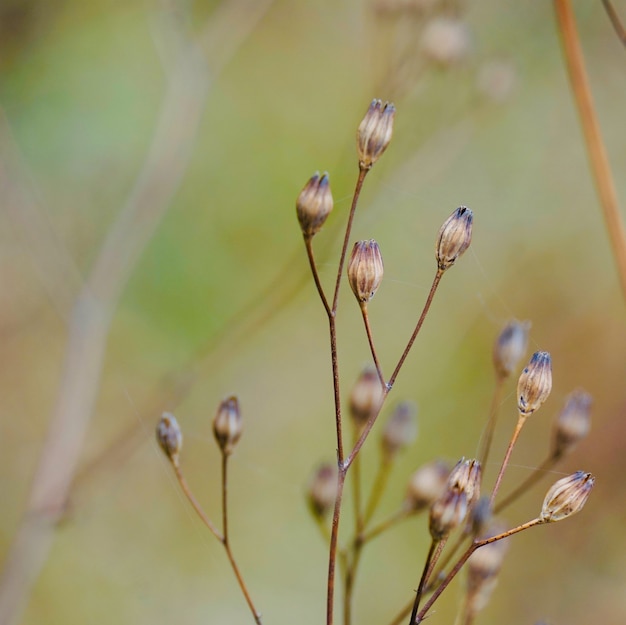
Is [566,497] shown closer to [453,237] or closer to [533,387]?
[533,387]

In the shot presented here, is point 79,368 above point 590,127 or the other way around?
above

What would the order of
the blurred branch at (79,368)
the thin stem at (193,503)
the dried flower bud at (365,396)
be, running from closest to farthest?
the thin stem at (193,503) < the dried flower bud at (365,396) < the blurred branch at (79,368)

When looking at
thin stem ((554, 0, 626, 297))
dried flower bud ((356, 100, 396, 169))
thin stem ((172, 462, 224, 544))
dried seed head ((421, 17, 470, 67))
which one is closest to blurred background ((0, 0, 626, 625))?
dried seed head ((421, 17, 470, 67))

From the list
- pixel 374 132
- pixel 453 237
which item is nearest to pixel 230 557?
pixel 453 237

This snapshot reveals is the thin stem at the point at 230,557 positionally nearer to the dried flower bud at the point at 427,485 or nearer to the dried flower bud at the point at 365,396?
the dried flower bud at the point at 365,396

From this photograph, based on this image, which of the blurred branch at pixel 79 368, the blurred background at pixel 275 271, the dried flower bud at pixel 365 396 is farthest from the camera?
the blurred background at pixel 275 271

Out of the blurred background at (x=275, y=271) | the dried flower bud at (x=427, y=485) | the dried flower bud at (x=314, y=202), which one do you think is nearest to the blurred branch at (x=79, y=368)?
the blurred background at (x=275, y=271)
